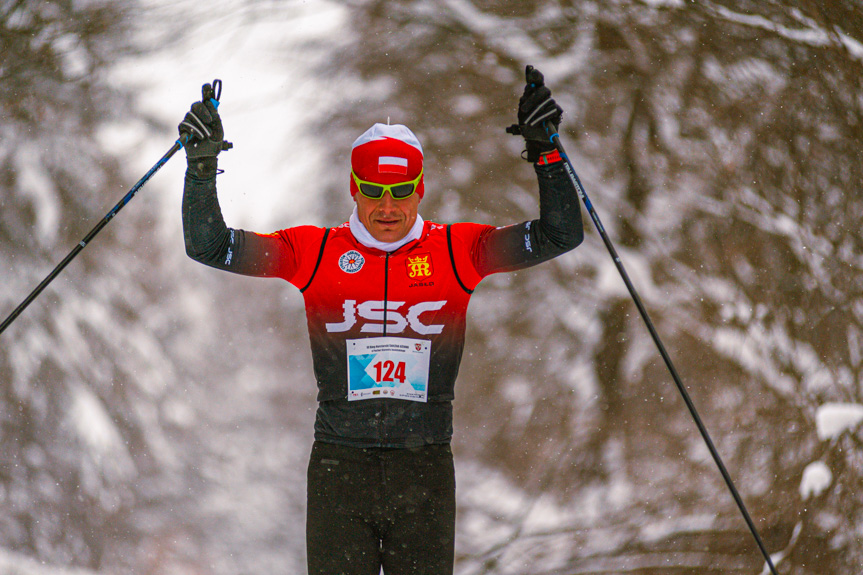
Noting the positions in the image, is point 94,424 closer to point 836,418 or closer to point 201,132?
point 201,132

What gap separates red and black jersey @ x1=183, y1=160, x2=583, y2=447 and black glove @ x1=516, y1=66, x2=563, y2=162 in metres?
0.06

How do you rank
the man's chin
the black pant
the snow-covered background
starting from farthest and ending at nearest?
1. the snow-covered background
2. the man's chin
3. the black pant

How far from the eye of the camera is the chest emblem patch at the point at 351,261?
5.79 feet

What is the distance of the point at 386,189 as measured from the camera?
5.59ft

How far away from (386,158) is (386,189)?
0.23 ft

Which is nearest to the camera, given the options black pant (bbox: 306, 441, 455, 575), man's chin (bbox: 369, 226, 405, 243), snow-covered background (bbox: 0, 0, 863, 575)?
black pant (bbox: 306, 441, 455, 575)

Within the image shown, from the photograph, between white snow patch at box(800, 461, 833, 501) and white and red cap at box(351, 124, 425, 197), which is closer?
white and red cap at box(351, 124, 425, 197)

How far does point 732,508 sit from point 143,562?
6.16 ft

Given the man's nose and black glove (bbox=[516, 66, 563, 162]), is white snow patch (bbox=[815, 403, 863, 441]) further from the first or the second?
the man's nose

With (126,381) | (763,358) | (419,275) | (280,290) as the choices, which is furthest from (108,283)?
(763,358)

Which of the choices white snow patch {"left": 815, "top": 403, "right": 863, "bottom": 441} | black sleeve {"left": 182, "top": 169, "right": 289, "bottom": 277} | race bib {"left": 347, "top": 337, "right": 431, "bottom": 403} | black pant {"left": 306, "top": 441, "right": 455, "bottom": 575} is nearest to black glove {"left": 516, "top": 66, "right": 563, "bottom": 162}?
race bib {"left": 347, "top": 337, "right": 431, "bottom": 403}

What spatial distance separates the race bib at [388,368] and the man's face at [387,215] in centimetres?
24

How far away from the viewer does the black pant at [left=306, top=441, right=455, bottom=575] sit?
1624 millimetres

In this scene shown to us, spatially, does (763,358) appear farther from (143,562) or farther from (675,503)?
(143,562)
